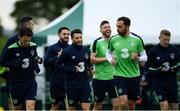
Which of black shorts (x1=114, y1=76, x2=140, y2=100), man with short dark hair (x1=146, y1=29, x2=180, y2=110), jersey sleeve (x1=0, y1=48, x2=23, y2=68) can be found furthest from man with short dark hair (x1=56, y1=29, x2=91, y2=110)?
man with short dark hair (x1=146, y1=29, x2=180, y2=110)

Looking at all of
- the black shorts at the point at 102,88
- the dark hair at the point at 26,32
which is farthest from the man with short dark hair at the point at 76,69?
the dark hair at the point at 26,32

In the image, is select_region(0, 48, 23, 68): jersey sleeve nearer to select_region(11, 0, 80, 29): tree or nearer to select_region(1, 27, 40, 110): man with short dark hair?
select_region(1, 27, 40, 110): man with short dark hair

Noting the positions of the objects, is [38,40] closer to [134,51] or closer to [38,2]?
[134,51]

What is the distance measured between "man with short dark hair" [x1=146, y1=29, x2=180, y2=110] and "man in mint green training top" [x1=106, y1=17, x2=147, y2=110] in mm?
1358

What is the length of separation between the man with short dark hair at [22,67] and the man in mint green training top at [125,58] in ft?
5.77

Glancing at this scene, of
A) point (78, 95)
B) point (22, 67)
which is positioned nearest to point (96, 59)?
point (78, 95)

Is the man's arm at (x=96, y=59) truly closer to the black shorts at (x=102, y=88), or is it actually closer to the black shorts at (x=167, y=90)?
the black shorts at (x=102, y=88)

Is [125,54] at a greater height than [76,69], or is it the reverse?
[125,54]

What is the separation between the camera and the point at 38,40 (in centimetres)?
2367

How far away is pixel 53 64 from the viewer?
17.0 metres

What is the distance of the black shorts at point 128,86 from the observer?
15391mm

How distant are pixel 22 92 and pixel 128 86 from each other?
93.6 inches

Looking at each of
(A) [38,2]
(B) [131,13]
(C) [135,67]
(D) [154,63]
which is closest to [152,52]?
(D) [154,63]

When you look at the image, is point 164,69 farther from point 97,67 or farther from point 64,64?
point 64,64
